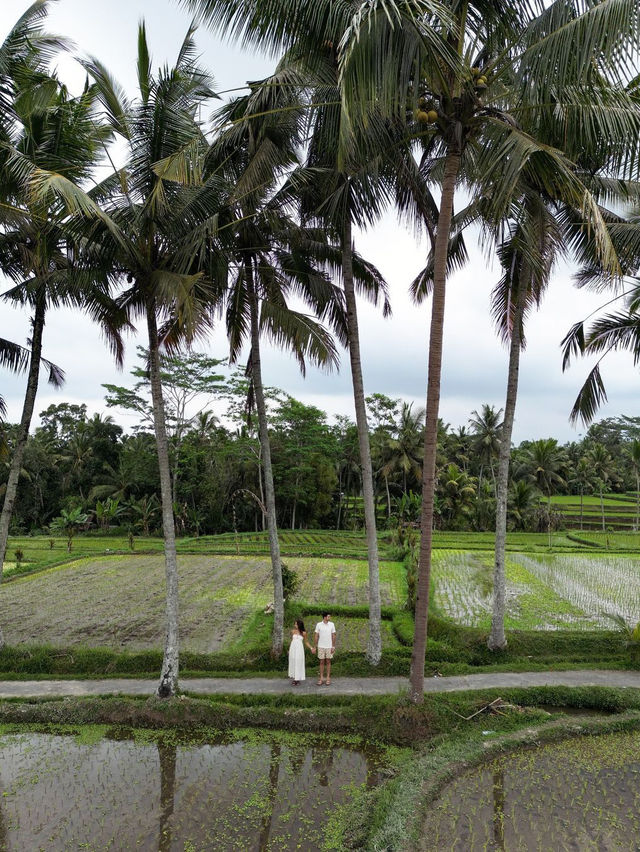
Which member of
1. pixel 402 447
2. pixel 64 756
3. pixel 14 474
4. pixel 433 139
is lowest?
pixel 64 756

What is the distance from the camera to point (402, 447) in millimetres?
32125

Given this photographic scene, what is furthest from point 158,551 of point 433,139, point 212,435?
point 433,139

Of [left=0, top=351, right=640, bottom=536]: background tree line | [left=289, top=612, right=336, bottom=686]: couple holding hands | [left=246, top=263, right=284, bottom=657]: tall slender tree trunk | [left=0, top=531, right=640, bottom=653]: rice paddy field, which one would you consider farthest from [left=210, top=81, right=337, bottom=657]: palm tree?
[left=0, top=351, right=640, bottom=536]: background tree line

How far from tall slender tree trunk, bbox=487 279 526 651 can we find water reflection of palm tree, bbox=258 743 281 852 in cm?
457

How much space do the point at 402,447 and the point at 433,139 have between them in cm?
2455

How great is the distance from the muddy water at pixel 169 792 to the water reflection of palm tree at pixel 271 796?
1 centimetres

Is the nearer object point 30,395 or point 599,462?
point 30,395

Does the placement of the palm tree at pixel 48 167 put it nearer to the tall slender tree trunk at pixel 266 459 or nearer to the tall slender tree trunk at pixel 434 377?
the tall slender tree trunk at pixel 266 459

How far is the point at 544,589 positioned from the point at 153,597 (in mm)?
10461

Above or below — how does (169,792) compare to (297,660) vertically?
below

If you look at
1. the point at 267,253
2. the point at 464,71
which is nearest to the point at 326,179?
the point at 267,253

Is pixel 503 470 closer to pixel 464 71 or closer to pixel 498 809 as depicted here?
pixel 498 809

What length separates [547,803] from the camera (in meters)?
5.68

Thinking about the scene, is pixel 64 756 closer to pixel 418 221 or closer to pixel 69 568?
pixel 418 221
